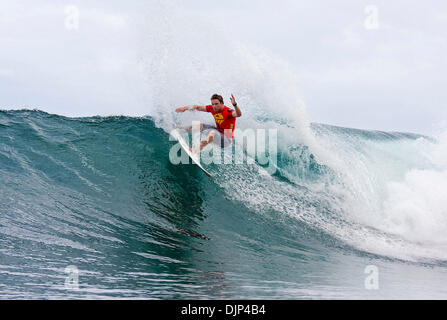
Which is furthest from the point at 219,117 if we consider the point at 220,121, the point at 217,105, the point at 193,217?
the point at 193,217

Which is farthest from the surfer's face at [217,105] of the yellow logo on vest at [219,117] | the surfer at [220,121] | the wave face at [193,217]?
the wave face at [193,217]

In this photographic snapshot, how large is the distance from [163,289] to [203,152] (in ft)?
22.0

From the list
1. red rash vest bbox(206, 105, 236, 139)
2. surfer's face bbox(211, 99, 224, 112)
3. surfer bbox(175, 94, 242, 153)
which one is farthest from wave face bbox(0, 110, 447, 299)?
surfer's face bbox(211, 99, 224, 112)

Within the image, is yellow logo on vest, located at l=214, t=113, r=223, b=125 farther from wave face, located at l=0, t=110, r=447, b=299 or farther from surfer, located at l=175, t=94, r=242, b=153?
wave face, located at l=0, t=110, r=447, b=299

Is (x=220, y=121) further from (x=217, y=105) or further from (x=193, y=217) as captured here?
(x=193, y=217)

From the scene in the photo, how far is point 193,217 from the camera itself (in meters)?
7.54

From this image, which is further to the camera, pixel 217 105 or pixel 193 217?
pixel 217 105

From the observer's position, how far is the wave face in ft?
14.9

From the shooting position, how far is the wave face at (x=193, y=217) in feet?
14.9

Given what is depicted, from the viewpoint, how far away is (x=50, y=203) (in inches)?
275

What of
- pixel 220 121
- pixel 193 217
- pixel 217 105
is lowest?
pixel 193 217

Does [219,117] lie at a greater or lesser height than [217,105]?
lesser

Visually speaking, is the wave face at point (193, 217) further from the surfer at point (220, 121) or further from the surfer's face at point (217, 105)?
the surfer's face at point (217, 105)

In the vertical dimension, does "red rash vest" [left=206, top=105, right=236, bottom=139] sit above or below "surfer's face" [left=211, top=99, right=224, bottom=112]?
below
